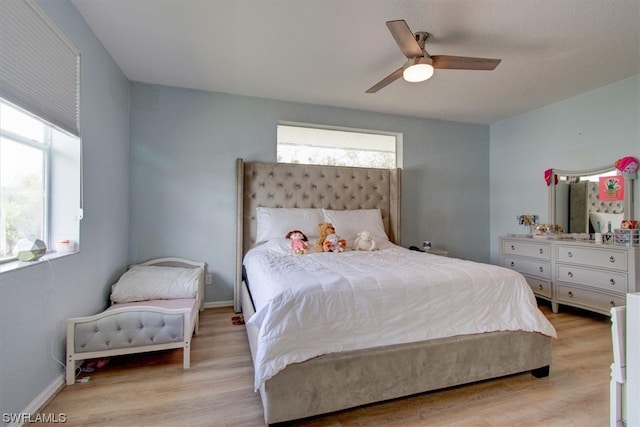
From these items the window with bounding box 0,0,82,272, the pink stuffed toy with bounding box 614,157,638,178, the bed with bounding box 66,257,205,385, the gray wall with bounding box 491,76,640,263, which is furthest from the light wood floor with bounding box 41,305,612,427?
the gray wall with bounding box 491,76,640,263

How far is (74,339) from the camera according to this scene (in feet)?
6.06

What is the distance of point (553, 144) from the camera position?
12.3 ft

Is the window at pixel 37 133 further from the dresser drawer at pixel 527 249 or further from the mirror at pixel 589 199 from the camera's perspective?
the mirror at pixel 589 199

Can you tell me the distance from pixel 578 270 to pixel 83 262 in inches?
181

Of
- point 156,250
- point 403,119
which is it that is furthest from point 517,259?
point 156,250

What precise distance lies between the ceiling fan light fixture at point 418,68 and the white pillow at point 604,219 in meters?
2.84

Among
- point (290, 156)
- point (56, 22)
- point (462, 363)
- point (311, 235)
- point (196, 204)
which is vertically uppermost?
point (56, 22)

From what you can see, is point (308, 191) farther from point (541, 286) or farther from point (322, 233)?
point (541, 286)

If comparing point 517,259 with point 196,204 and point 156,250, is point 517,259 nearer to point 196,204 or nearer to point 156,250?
point 196,204

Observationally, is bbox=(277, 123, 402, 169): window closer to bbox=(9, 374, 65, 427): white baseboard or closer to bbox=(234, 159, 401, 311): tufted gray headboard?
bbox=(234, 159, 401, 311): tufted gray headboard

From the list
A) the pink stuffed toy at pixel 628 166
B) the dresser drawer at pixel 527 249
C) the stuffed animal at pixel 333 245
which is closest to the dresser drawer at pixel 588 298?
the dresser drawer at pixel 527 249

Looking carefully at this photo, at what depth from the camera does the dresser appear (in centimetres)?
275

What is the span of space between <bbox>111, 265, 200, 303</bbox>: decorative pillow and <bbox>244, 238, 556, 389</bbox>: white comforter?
0.83 m

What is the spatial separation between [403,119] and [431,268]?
2858mm
